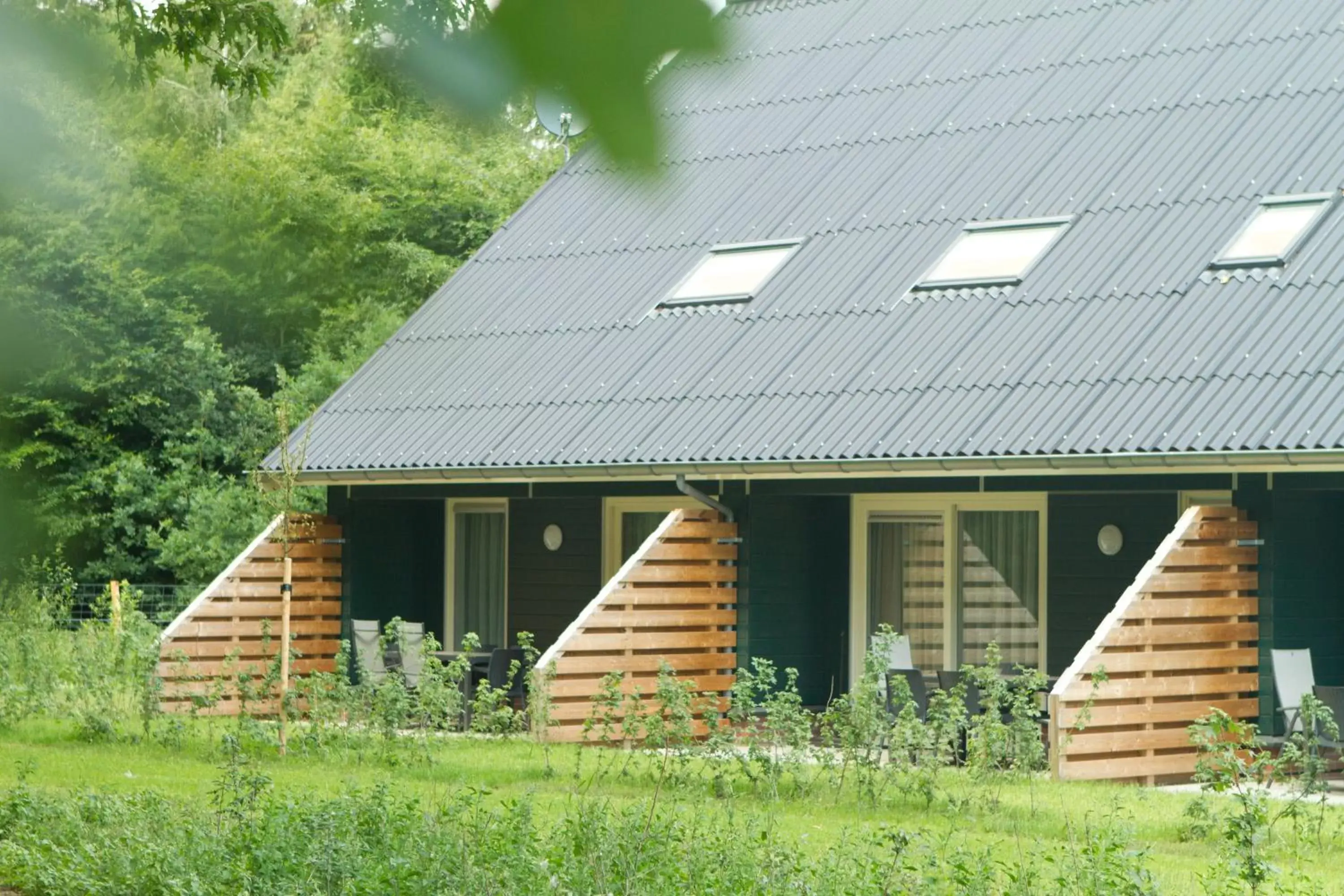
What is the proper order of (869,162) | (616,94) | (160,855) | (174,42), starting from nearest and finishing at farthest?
(616,94), (174,42), (160,855), (869,162)

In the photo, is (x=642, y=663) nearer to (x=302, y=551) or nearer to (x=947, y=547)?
(x=947, y=547)

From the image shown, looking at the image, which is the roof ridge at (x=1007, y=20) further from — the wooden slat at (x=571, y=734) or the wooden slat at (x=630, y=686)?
the wooden slat at (x=571, y=734)

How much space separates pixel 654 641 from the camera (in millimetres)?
14672

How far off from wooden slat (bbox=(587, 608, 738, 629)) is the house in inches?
10.9

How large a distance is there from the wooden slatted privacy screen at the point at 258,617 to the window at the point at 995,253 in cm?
588

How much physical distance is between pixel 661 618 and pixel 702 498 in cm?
104

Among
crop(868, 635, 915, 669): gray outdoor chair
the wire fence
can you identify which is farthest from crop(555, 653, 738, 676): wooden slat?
the wire fence

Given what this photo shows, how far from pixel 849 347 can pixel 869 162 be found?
2809 millimetres

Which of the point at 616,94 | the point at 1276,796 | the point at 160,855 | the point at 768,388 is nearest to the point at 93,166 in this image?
the point at 616,94

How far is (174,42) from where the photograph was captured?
109 inches

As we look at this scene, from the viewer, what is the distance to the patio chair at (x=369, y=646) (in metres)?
16.5

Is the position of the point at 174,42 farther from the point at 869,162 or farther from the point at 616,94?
the point at 869,162

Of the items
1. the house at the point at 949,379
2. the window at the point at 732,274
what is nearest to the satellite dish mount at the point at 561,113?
the house at the point at 949,379

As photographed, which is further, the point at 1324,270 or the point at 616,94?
the point at 1324,270
